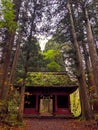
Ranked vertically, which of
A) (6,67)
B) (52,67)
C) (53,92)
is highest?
(52,67)

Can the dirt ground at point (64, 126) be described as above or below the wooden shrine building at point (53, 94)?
below

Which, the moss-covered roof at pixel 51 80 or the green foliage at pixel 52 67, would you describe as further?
the green foliage at pixel 52 67

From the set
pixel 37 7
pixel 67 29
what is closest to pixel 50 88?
pixel 67 29

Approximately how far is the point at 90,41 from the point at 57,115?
9.72 meters

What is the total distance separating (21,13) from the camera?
12.1m

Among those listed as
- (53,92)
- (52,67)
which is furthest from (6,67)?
(52,67)

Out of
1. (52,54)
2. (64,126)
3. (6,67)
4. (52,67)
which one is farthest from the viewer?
(52,67)

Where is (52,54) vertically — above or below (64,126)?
above

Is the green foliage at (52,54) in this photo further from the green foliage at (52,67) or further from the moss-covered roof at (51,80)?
the green foliage at (52,67)

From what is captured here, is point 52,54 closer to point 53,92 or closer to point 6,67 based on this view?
point 53,92

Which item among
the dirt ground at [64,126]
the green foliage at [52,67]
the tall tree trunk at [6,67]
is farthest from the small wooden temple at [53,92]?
the tall tree trunk at [6,67]

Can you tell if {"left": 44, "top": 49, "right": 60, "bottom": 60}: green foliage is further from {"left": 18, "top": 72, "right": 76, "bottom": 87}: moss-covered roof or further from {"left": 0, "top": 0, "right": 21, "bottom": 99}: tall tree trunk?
{"left": 0, "top": 0, "right": 21, "bottom": 99}: tall tree trunk

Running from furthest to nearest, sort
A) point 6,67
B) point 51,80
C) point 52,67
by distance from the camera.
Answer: point 52,67 → point 51,80 → point 6,67

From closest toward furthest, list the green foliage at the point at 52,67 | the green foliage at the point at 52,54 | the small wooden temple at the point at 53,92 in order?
the green foliage at the point at 52,54
the small wooden temple at the point at 53,92
the green foliage at the point at 52,67
